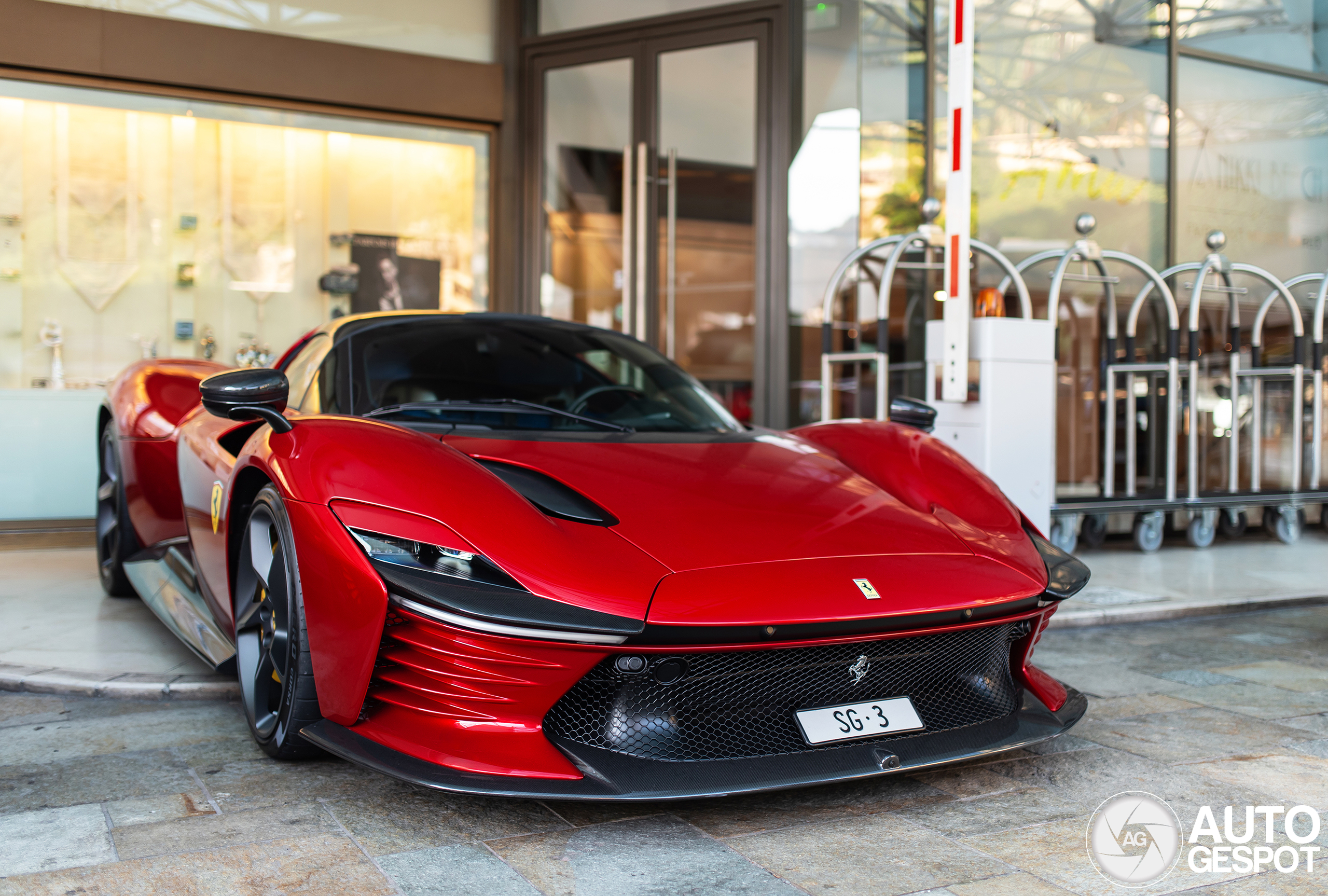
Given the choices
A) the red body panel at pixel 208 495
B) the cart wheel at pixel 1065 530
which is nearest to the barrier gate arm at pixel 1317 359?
the cart wheel at pixel 1065 530

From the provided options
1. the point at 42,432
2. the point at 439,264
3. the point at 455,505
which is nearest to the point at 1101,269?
the point at 439,264

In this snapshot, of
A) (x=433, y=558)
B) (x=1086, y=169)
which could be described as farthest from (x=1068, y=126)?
(x=433, y=558)

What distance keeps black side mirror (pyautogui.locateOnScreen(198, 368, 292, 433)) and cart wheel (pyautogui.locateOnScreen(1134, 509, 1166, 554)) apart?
17.1 feet

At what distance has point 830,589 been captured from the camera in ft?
7.06

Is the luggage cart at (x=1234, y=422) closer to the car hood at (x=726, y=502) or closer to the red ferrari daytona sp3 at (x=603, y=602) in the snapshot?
the red ferrari daytona sp3 at (x=603, y=602)

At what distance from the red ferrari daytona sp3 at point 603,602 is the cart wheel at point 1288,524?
4973mm

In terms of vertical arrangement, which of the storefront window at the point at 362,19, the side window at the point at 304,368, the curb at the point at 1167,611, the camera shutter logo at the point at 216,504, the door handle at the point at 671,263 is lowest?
the curb at the point at 1167,611

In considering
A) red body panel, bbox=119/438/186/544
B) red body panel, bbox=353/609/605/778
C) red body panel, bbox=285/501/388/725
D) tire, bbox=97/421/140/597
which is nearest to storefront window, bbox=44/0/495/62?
tire, bbox=97/421/140/597

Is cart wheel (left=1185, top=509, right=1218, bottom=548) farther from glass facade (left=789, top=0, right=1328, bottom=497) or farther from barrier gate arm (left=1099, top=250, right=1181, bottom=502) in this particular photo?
glass facade (left=789, top=0, right=1328, bottom=497)

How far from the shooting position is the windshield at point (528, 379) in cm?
308

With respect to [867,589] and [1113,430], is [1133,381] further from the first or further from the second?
[867,589]

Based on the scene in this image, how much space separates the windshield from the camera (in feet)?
10.1

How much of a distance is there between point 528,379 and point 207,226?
5070mm

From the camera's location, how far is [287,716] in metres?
2.31
